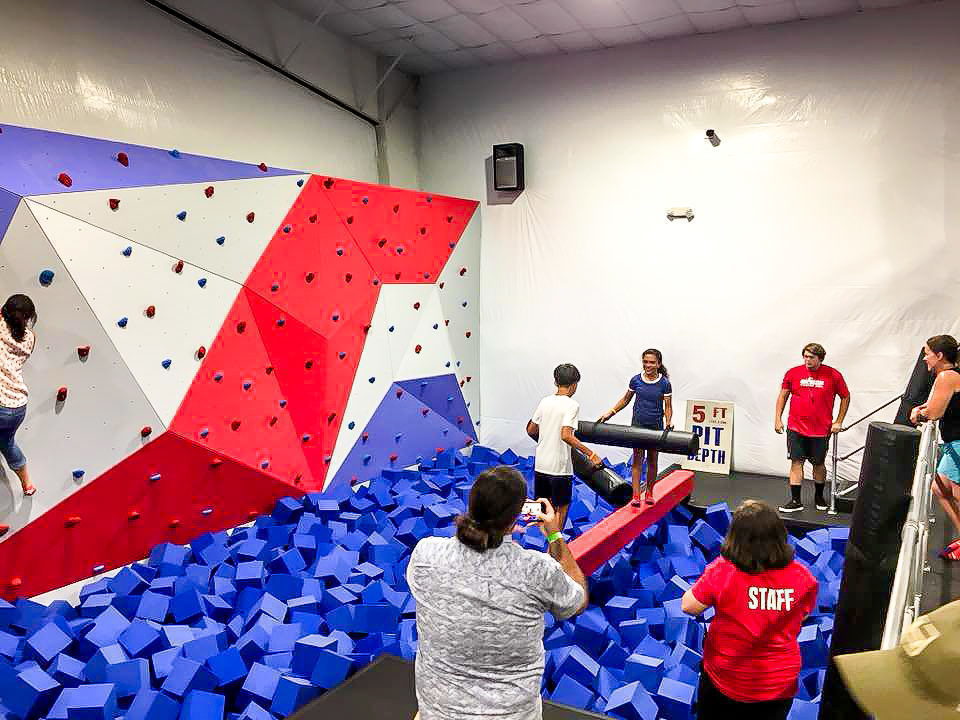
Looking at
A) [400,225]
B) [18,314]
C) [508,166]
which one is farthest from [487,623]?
[508,166]

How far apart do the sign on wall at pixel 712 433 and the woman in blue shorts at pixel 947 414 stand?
2432 mm

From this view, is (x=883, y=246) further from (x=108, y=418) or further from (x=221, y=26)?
(x=108, y=418)

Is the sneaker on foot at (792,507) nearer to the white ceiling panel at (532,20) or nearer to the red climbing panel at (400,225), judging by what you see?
the red climbing panel at (400,225)

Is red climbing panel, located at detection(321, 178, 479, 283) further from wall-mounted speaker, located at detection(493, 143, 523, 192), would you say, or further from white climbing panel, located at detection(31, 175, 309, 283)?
white climbing panel, located at detection(31, 175, 309, 283)

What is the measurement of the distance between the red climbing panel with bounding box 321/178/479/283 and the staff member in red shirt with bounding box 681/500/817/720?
440 centimetres

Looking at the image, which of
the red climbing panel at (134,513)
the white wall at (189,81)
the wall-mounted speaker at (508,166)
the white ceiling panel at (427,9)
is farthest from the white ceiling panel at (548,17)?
the red climbing panel at (134,513)

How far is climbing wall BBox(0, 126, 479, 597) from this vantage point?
4070mm

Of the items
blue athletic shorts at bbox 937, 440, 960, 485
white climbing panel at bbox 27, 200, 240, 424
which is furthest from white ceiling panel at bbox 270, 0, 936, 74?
blue athletic shorts at bbox 937, 440, 960, 485

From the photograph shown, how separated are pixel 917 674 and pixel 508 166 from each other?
6954 mm

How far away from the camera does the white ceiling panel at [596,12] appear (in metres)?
6.09

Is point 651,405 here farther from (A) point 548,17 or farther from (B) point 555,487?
(A) point 548,17

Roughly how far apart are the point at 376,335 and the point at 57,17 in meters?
3.11

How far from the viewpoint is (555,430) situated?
14.7ft

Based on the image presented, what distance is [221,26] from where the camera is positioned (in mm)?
5699
